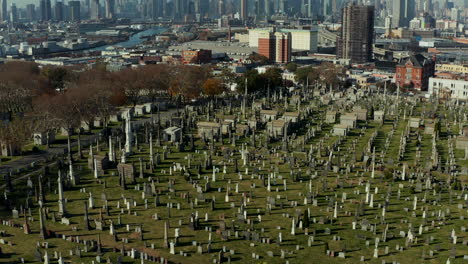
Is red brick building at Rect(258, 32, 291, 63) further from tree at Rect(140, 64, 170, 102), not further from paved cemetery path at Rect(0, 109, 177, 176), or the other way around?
paved cemetery path at Rect(0, 109, 177, 176)

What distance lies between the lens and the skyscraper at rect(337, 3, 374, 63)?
142250 mm

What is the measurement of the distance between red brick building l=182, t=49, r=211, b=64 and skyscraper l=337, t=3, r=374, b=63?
41.1 m

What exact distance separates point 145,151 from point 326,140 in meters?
20.7

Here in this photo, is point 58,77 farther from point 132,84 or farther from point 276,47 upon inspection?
point 276,47

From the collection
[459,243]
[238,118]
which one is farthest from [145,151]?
[459,243]

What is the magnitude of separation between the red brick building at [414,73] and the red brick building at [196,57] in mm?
54664

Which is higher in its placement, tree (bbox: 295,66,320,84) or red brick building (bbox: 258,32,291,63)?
red brick building (bbox: 258,32,291,63)

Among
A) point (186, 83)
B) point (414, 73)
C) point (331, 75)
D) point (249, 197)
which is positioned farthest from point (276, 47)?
point (249, 197)

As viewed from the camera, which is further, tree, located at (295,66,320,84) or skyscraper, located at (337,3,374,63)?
skyscraper, located at (337,3,374,63)

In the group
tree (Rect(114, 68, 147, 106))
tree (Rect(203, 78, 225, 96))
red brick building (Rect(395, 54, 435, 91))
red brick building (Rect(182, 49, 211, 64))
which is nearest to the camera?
tree (Rect(114, 68, 147, 106))

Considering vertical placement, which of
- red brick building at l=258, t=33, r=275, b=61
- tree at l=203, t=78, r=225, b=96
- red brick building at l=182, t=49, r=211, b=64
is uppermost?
red brick building at l=258, t=33, r=275, b=61

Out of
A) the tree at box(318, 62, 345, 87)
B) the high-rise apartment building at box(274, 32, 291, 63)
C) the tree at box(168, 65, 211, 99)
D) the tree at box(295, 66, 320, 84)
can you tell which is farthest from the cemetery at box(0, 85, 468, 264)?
the high-rise apartment building at box(274, 32, 291, 63)

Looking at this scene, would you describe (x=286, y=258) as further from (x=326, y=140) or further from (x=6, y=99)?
(x=6, y=99)

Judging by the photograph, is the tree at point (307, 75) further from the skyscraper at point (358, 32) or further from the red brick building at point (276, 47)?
the skyscraper at point (358, 32)
